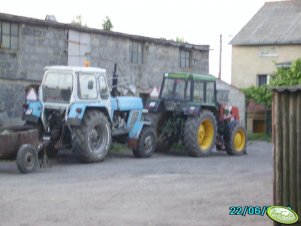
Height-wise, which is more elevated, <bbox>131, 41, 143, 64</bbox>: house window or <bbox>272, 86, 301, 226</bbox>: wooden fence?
<bbox>131, 41, 143, 64</bbox>: house window

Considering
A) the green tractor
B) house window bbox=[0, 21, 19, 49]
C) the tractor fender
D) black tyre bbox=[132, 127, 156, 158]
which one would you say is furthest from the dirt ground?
house window bbox=[0, 21, 19, 49]

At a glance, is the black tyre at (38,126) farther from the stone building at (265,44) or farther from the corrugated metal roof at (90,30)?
the stone building at (265,44)

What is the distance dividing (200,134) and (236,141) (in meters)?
1.92

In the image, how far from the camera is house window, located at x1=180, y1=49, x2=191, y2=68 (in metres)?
29.9

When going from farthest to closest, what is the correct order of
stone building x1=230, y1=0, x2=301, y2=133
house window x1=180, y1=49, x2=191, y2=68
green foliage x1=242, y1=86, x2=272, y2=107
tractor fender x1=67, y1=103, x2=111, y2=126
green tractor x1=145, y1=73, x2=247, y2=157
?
1. stone building x1=230, y1=0, x2=301, y2=133
2. green foliage x1=242, y1=86, x2=272, y2=107
3. house window x1=180, y1=49, x2=191, y2=68
4. green tractor x1=145, y1=73, x2=247, y2=157
5. tractor fender x1=67, y1=103, x2=111, y2=126

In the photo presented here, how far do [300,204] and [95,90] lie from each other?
9.84 metres

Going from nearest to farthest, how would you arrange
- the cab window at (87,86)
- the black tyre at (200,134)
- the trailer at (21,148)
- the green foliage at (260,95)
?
the trailer at (21,148) < the cab window at (87,86) < the black tyre at (200,134) < the green foliage at (260,95)

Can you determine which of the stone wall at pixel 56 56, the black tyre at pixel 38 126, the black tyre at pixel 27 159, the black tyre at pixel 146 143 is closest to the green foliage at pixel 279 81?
the stone wall at pixel 56 56

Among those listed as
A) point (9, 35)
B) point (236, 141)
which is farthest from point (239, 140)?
point (9, 35)

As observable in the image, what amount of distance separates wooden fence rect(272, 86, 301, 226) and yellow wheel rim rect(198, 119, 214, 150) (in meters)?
11.5

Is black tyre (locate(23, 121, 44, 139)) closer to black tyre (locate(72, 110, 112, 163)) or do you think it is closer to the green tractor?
black tyre (locate(72, 110, 112, 163))

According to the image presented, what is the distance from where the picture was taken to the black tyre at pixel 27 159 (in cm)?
1492

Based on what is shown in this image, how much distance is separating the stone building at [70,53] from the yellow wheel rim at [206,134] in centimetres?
410
